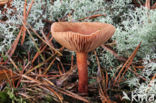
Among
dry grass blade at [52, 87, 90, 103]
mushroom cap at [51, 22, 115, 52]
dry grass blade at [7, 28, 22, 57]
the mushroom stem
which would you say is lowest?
dry grass blade at [52, 87, 90, 103]

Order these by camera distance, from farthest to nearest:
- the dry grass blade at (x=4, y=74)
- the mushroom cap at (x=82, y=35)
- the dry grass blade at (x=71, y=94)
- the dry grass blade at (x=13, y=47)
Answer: the dry grass blade at (x=13, y=47)
the dry grass blade at (x=4, y=74)
the dry grass blade at (x=71, y=94)
the mushroom cap at (x=82, y=35)

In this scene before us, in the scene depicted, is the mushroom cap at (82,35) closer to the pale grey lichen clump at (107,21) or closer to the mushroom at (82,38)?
the mushroom at (82,38)

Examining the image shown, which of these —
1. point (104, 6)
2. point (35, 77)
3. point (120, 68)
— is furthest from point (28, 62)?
point (104, 6)

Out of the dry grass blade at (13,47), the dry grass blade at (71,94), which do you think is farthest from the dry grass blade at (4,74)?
the dry grass blade at (71,94)

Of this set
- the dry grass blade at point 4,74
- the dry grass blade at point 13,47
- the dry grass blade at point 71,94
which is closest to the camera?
the dry grass blade at point 71,94

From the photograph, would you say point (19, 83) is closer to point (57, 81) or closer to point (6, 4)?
point (57, 81)

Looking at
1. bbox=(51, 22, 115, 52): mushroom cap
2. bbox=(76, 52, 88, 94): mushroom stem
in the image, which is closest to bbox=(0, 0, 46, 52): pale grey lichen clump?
bbox=(51, 22, 115, 52): mushroom cap

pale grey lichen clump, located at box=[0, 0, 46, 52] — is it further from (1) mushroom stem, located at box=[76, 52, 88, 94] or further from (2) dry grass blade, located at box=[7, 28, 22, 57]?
(1) mushroom stem, located at box=[76, 52, 88, 94]

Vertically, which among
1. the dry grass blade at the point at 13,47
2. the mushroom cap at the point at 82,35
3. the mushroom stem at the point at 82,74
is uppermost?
the mushroom cap at the point at 82,35

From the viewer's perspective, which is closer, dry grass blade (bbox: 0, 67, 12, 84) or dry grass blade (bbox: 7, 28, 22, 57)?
dry grass blade (bbox: 0, 67, 12, 84)
